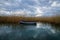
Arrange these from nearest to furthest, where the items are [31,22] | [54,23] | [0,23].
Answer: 1. [31,22]
2. [54,23]
3. [0,23]

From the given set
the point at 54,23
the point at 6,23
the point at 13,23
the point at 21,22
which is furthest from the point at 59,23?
the point at 6,23

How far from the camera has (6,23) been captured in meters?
28.3

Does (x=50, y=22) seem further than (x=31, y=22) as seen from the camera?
Yes

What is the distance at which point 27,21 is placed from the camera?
24.7m

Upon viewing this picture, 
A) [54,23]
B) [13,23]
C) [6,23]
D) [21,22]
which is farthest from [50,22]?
[6,23]

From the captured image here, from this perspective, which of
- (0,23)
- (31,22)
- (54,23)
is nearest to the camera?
(31,22)

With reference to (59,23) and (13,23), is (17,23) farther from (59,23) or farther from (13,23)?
(59,23)

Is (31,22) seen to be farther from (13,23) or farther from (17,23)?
(13,23)

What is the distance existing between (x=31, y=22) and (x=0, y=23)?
854cm

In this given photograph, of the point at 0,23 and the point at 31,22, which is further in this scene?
the point at 0,23

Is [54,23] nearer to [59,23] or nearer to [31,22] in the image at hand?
[59,23]

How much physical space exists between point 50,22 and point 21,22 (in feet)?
23.4

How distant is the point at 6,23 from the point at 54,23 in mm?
11959

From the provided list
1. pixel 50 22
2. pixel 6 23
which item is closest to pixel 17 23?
pixel 6 23
